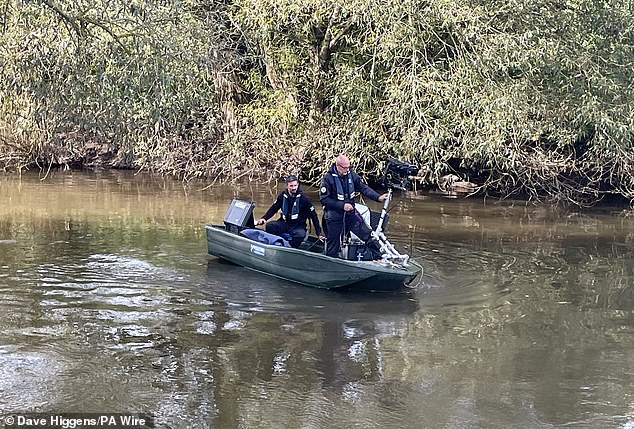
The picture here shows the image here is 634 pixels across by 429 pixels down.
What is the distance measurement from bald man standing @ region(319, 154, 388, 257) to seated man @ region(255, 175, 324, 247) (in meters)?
0.70

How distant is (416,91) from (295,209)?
6.14 metres

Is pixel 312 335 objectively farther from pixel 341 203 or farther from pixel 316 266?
pixel 341 203

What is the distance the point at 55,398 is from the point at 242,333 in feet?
7.42

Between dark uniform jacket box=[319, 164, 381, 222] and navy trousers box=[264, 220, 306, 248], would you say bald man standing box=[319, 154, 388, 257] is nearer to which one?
dark uniform jacket box=[319, 164, 381, 222]

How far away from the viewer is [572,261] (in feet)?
40.7

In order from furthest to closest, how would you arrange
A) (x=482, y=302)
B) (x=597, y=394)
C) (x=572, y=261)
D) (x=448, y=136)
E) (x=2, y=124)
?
(x=2, y=124) → (x=448, y=136) → (x=572, y=261) → (x=482, y=302) → (x=597, y=394)

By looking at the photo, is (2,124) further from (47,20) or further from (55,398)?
(55,398)

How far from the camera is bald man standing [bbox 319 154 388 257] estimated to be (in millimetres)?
9805

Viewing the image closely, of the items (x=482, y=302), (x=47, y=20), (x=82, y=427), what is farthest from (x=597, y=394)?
(x=47, y=20)

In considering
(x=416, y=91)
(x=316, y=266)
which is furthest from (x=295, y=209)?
(x=416, y=91)

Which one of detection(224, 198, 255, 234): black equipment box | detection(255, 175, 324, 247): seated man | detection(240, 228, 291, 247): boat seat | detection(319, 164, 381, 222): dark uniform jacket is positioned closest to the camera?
detection(319, 164, 381, 222): dark uniform jacket

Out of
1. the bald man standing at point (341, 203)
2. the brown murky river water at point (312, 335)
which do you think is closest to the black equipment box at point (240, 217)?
the brown murky river water at point (312, 335)

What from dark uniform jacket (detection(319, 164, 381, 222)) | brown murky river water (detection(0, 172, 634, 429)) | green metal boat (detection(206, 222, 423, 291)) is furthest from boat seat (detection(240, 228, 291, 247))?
dark uniform jacket (detection(319, 164, 381, 222))

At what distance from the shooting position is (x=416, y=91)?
16016 mm
